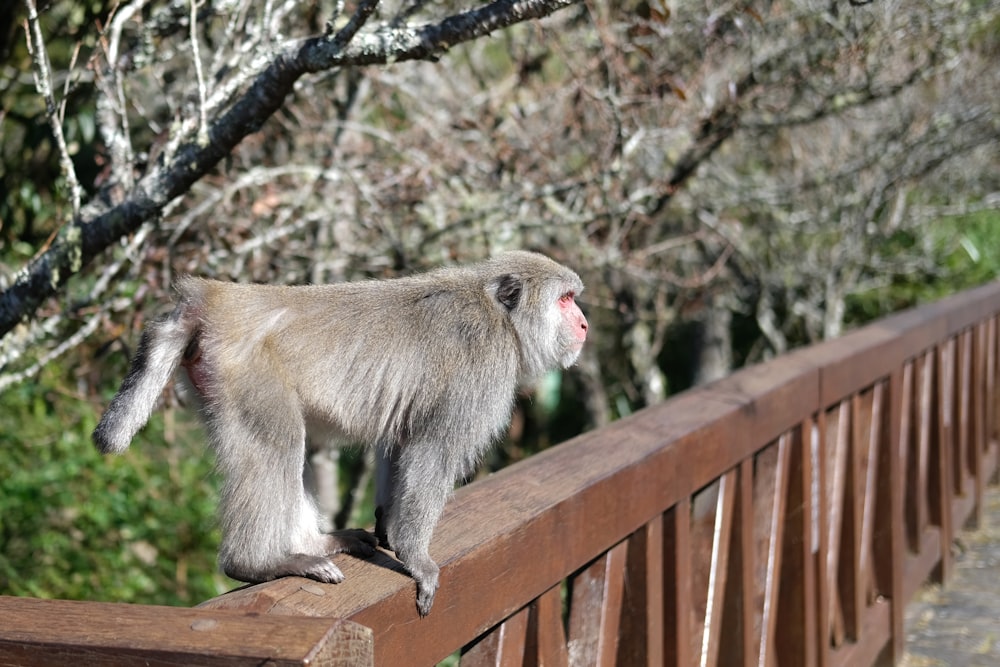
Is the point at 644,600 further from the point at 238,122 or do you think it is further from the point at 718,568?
the point at 238,122

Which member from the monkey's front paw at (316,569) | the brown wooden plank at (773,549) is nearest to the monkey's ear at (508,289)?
the monkey's front paw at (316,569)

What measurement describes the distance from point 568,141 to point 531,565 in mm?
4663

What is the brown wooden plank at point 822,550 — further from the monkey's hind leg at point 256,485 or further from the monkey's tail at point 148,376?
the monkey's tail at point 148,376

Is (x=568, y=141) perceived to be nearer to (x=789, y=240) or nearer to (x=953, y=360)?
(x=953, y=360)

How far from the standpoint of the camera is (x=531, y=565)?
2127 mm

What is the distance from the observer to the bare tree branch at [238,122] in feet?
8.23

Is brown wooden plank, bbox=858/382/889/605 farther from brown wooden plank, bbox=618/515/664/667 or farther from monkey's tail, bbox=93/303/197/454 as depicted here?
monkey's tail, bbox=93/303/197/454

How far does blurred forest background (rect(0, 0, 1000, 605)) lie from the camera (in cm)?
320

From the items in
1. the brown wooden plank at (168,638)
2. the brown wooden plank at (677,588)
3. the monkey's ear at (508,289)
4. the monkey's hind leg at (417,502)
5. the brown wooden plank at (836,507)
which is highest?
the monkey's ear at (508,289)

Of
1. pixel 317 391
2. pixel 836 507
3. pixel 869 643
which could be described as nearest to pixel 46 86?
pixel 317 391

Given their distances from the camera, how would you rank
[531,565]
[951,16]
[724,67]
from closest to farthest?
[531,565] → [951,16] → [724,67]

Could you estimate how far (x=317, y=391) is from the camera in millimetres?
2496

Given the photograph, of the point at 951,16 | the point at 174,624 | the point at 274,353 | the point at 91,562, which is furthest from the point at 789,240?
the point at 174,624

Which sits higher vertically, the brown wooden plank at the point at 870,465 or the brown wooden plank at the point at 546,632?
the brown wooden plank at the point at 546,632
